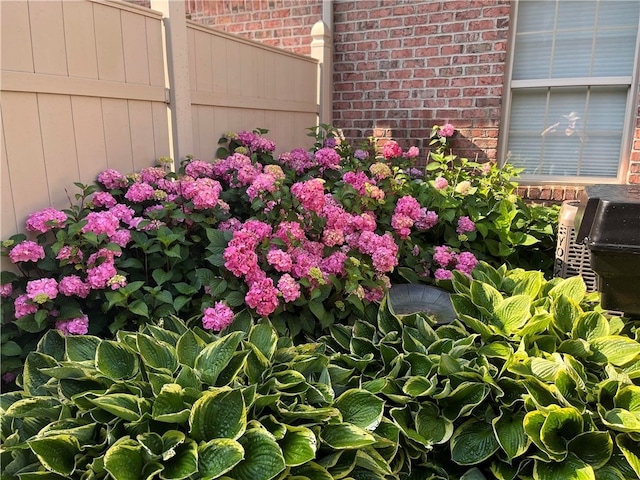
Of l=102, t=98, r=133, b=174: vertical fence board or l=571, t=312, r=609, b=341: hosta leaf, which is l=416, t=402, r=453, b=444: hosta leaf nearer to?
l=571, t=312, r=609, b=341: hosta leaf

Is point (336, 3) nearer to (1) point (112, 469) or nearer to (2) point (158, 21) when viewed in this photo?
(2) point (158, 21)

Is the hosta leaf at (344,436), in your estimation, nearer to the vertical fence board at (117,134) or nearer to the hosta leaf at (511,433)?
the hosta leaf at (511,433)

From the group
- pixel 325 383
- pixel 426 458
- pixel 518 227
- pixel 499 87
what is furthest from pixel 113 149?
pixel 499 87

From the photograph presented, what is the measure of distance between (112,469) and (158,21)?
85.0 inches

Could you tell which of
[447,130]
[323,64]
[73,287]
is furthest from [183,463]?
[323,64]

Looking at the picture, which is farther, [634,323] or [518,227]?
[518,227]

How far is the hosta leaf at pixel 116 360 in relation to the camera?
1329 mm

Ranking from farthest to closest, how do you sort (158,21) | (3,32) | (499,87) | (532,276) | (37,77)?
(499,87) → (158,21) → (532,276) → (37,77) → (3,32)

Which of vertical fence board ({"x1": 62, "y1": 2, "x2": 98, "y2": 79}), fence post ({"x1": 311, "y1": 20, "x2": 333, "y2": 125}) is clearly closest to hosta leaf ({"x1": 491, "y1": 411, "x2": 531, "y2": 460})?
vertical fence board ({"x1": 62, "y1": 2, "x2": 98, "y2": 79})

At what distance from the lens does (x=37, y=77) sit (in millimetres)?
1854

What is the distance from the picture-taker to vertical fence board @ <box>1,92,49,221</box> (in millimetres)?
1778

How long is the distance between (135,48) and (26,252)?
3.75 ft

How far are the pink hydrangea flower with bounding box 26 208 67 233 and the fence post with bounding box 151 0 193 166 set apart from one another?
87 cm

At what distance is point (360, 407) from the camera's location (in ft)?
4.50
